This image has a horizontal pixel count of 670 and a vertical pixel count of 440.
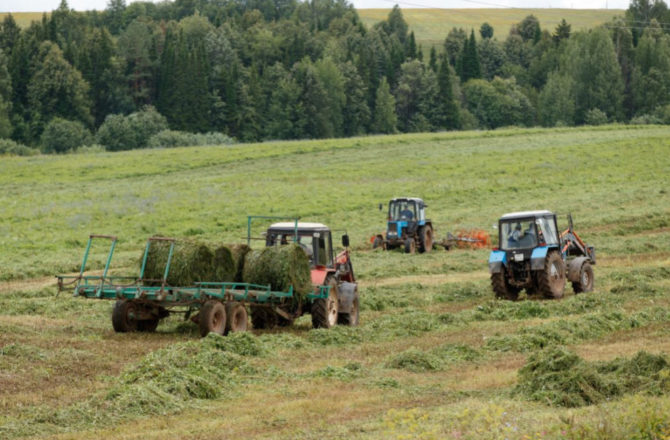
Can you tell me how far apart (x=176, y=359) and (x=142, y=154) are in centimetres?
5904

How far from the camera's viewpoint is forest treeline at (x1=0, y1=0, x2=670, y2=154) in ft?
368

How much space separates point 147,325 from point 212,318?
203cm

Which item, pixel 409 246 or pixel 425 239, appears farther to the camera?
pixel 425 239

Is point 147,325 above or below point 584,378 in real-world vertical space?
below

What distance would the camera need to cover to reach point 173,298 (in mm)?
17766

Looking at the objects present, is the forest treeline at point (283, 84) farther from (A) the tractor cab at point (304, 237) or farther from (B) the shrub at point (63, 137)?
(A) the tractor cab at point (304, 237)

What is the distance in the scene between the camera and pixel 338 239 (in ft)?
129

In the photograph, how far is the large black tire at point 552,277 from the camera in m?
23.5

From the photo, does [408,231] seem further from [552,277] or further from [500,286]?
[552,277]

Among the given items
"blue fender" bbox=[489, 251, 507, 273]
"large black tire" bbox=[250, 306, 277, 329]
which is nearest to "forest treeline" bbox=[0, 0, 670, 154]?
"blue fender" bbox=[489, 251, 507, 273]

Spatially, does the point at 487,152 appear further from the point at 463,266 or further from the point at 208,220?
the point at 463,266

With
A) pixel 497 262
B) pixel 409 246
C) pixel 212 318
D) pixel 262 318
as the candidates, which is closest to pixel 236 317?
pixel 212 318

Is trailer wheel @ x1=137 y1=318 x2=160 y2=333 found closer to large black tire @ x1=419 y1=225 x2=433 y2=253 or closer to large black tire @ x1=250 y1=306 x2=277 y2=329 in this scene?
large black tire @ x1=250 y1=306 x2=277 y2=329

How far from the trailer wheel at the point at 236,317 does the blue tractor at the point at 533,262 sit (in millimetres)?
7393
